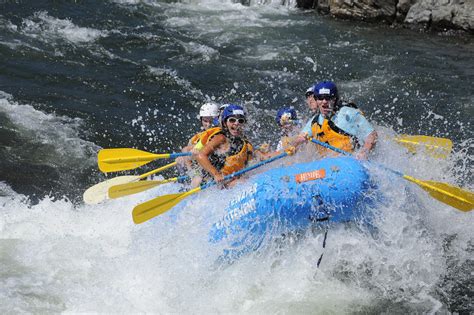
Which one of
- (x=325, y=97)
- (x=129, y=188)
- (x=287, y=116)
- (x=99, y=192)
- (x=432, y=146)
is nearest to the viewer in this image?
(x=325, y=97)

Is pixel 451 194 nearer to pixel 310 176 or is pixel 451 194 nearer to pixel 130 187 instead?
pixel 310 176

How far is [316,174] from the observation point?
19.3 feet

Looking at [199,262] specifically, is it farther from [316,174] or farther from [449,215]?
[449,215]

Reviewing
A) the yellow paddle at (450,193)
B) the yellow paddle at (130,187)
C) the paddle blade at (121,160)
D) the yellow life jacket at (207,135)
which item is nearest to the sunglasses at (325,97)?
the yellow paddle at (450,193)

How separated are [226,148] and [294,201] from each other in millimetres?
973

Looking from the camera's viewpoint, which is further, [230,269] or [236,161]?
[236,161]

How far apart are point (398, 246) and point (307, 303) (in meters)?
1.02

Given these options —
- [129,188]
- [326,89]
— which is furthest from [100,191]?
[326,89]

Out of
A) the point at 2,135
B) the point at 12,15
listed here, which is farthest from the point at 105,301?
the point at 12,15

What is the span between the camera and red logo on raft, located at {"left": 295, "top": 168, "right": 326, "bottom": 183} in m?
5.87

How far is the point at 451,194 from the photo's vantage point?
19.7ft

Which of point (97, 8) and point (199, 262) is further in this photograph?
point (97, 8)

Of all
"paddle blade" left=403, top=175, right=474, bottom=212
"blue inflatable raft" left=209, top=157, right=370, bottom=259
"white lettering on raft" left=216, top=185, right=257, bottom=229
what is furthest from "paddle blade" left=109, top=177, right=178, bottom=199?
"paddle blade" left=403, top=175, right=474, bottom=212

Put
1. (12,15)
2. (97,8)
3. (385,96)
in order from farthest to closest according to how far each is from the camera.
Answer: (97,8), (12,15), (385,96)
